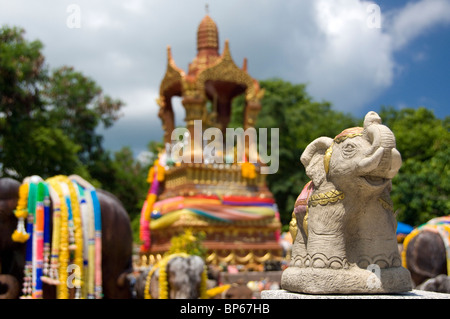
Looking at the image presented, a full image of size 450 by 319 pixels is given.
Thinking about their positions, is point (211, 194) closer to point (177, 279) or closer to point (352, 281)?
point (177, 279)

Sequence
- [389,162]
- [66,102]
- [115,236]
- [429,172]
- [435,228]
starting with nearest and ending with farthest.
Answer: [389,162] < [115,236] < [435,228] < [429,172] < [66,102]

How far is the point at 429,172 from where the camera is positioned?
12344 mm

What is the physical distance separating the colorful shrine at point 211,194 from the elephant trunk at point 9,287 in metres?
7.14

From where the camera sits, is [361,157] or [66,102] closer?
[361,157]

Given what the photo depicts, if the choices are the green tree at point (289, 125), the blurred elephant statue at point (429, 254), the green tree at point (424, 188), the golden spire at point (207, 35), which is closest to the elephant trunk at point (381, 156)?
the blurred elephant statue at point (429, 254)

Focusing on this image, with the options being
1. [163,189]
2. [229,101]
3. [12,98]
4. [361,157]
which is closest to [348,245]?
[361,157]

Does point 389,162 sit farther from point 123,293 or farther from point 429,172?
point 429,172

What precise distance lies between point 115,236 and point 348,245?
13.6 feet

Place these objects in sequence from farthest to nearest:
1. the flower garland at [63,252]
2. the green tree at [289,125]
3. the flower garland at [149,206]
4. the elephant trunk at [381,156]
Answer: the green tree at [289,125] < the flower garland at [149,206] < the flower garland at [63,252] < the elephant trunk at [381,156]

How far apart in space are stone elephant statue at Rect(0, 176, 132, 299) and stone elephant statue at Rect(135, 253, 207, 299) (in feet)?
1.59

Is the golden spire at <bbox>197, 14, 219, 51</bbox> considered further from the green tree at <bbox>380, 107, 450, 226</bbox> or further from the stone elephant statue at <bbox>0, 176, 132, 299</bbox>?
the stone elephant statue at <bbox>0, 176, 132, 299</bbox>

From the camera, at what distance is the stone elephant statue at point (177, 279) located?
23.0ft

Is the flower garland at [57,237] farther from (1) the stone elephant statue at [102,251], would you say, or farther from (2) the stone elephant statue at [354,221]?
(2) the stone elephant statue at [354,221]

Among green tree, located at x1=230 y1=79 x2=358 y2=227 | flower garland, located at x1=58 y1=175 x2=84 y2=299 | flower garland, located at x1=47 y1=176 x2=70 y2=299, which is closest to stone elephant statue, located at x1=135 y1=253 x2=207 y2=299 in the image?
flower garland, located at x1=58 y1=175 x2=84 y2=299
